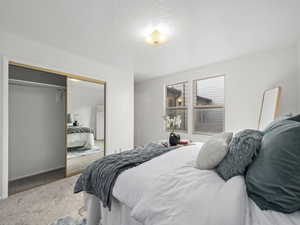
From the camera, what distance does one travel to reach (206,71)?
360 cm

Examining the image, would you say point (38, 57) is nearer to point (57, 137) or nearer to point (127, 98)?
point (57, 137)

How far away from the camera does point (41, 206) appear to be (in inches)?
73.9

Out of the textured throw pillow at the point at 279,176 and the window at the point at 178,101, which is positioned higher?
the window at the point at 178,101

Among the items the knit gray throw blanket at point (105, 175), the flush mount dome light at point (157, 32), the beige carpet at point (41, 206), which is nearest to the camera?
the knit gray throw blanket at point (105, 175)

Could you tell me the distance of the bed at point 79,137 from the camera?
116 inches

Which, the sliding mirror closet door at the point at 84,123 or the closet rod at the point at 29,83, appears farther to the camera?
the sliding mirror closet door at the point at 84,123

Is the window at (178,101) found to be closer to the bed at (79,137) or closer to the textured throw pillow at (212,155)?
the bed at (79,137)

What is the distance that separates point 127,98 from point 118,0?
251 cm

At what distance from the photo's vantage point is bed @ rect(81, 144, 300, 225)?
717 mm

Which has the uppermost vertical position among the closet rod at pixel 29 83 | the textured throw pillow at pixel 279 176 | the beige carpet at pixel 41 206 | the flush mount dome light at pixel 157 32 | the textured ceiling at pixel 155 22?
the textured ceiling at pixel 155 22

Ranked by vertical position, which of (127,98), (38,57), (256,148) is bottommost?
(256,148)

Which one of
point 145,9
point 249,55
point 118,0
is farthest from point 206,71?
point 118,0

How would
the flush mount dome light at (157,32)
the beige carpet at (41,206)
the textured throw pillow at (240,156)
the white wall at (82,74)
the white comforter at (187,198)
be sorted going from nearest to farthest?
the white comforter at (187,198) < the textured throw pillow at (240,156) < the beige carpet at (41,206) < the flush mount dome light at (157,32) < the white wall at (82,74)

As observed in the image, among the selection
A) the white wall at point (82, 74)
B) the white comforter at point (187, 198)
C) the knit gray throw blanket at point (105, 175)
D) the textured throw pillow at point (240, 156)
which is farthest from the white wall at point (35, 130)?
the textured throw pillow at point (240, 156)
